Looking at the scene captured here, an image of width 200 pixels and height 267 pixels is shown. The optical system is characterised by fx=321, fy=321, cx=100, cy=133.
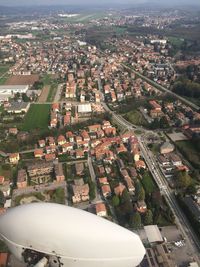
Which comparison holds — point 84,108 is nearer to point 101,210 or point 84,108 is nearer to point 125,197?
point 125,197

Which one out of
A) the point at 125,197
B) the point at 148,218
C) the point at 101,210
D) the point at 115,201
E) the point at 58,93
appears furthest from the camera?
the point at 58,93

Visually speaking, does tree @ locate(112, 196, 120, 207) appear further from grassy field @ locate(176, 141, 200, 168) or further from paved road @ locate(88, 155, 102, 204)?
grassy field @ locate(176, 141, 200, 168)

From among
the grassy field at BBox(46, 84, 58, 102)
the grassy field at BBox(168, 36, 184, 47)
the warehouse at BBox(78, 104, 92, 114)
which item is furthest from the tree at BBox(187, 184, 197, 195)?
the grassy field at BBox(168, 36, 184, 47)

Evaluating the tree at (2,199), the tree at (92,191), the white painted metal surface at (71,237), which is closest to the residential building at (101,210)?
the tree at (92,191)

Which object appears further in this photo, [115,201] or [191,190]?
[191,190]

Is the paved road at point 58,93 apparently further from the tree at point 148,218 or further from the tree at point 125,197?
the tree at point 148,218

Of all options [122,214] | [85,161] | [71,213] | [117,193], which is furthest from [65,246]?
[85,161]

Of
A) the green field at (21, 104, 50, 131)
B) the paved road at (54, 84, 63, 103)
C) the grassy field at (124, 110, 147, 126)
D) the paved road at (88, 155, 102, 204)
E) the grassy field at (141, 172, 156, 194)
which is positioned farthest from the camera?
the paved road at (54, 84, 63, 103)

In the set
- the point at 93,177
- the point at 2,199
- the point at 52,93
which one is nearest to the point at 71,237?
the point at 2,199
